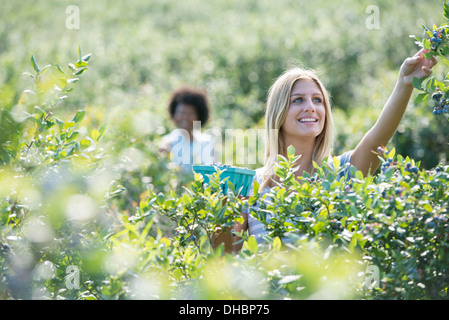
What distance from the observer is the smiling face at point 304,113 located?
2785 mm

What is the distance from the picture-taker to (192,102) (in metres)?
6.33

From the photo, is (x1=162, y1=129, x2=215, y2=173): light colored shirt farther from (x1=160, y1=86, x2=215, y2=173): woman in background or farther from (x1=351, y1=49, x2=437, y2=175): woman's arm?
(x1=351, y1=49, x2=437, y2=175): woman's arm

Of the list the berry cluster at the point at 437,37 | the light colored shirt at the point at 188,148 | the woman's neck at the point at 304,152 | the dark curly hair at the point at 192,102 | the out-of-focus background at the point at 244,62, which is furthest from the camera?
the dark curly hair at the point at 192,102

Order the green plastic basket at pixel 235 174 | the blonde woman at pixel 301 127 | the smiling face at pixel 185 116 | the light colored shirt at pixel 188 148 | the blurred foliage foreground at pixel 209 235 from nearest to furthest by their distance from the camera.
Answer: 1. the blurred foliage foreground at pixel 209 235
2. the green plastic basket at pixel 235 174
3. the blonde woman at pixel 301 127
4. the light colored shirt at pixel 188 148
5. the smiling face at pixel 185 116

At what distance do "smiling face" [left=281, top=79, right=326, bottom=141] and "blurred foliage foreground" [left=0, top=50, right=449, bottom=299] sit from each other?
816 millimetres

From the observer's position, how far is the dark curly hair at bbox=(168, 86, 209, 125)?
6.33 meters

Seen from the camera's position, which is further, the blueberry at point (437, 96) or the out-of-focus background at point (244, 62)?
the out-of-focus background at point (244, 62)

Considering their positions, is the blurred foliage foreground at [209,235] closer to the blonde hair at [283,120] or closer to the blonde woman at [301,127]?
the blonde woman at [301,127]

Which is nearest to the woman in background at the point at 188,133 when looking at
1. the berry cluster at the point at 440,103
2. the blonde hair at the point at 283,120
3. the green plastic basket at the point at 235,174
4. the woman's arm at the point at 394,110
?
the blonde hair at the point at 283,120

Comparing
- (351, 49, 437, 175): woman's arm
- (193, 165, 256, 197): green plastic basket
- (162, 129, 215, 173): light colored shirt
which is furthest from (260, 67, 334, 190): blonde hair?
(162, 129, 215, 173): light colored shirt

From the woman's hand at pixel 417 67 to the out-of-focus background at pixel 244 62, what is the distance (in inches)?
97.6

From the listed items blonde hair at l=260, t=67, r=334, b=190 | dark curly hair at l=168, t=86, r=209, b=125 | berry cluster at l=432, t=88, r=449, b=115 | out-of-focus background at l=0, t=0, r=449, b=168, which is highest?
out-of-focus background at l=0, t=0, r=449, b=168

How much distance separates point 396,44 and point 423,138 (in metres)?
6.42

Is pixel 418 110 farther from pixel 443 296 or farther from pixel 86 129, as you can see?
pixel 443 296
